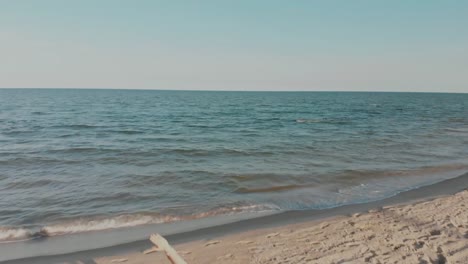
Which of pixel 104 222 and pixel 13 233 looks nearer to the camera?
pixel 13 233

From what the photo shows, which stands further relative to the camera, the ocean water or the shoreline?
the ocean water

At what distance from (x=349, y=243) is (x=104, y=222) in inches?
192

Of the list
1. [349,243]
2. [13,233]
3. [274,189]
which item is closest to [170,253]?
[349,243]

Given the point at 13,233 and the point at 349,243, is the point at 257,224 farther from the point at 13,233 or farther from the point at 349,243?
the point at 13,233

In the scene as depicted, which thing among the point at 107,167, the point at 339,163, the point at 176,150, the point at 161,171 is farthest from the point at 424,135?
the point at 107,167

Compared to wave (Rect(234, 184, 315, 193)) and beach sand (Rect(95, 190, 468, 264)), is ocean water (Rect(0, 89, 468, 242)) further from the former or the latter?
beach sand (Rect(95, 190, 468, 264))

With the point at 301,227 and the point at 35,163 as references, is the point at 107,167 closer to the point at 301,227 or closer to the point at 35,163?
the point at 35,163

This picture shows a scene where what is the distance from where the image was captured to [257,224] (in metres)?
6.64

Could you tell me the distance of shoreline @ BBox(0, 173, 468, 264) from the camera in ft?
17.4

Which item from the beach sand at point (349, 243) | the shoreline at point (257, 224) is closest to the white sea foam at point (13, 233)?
the shoreline at point (257, 224)

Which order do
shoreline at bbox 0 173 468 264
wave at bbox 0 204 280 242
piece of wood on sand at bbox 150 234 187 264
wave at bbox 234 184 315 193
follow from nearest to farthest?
1. piece of wood on sand at bbox 150 234 187 264
2. shoreline at bbox 0 173 468 264
3. wave at bbox 0 204 280 242
4. wave at bbox 234 184 315 193

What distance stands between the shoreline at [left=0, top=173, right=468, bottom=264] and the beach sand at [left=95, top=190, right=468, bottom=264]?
0.22 meters

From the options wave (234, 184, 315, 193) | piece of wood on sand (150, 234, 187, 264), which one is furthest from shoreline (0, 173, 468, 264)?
wave (234, 184, 315, 193)

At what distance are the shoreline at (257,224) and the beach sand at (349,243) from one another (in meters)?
0.22
